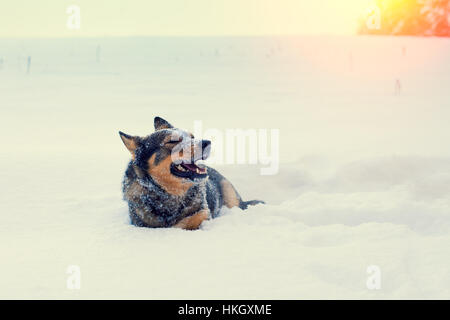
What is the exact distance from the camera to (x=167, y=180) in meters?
5.01

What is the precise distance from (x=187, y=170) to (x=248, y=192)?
2667 millimetres

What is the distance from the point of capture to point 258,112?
13469mm

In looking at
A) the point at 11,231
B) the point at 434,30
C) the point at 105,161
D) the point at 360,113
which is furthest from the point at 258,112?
the point at 434,30

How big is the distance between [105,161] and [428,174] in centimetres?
498

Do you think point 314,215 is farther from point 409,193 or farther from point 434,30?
point 434,30

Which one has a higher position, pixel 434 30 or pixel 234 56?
pixel 434 30

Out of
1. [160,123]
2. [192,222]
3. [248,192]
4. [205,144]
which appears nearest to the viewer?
[205,144]

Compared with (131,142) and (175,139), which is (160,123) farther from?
(175,139)

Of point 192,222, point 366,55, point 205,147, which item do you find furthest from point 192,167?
point 366,55

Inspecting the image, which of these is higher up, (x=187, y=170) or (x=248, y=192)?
(x=187, y=170)

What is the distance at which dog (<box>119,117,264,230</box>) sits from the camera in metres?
4.92

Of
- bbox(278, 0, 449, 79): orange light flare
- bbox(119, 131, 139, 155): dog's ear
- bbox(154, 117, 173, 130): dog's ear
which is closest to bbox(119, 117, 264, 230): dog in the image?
bbox(119, 131, 139, 155): dog's ear

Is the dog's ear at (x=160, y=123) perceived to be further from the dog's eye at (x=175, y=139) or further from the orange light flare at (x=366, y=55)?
the orange light flare at (x=366, y=55)

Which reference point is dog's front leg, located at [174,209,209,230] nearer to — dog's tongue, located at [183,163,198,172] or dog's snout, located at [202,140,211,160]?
dog's tongue, located at [183,163,198,172]
